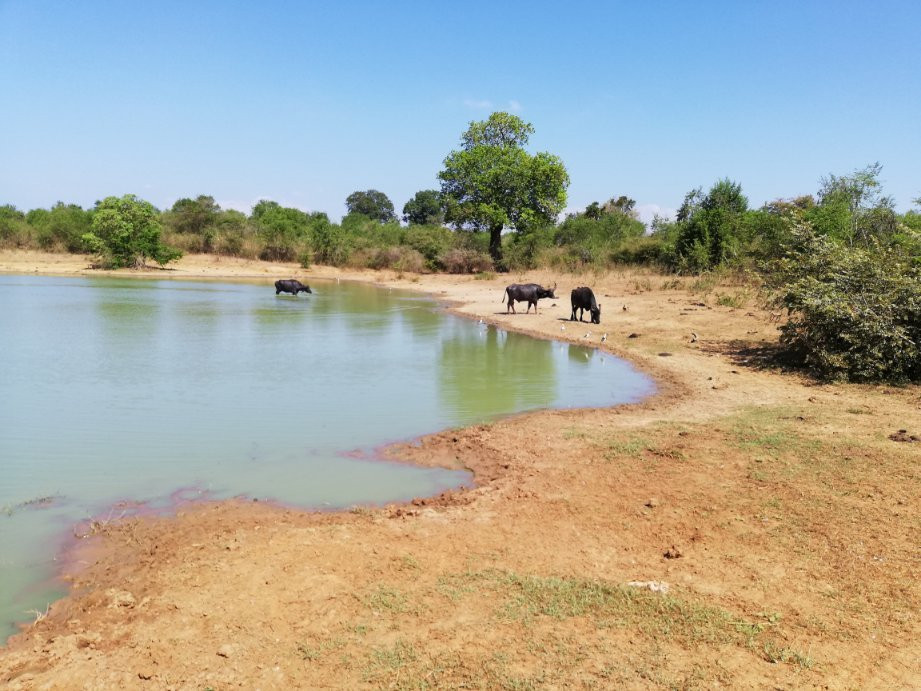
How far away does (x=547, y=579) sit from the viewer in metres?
4.62

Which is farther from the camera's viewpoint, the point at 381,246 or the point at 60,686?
the point at 381,246

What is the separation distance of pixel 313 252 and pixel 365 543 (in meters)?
45.5

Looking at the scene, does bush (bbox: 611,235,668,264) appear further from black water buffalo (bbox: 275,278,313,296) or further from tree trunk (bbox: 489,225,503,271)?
black water buffalo (bbox: 275,278,313,296)

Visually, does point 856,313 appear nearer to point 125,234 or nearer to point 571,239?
point 571,239

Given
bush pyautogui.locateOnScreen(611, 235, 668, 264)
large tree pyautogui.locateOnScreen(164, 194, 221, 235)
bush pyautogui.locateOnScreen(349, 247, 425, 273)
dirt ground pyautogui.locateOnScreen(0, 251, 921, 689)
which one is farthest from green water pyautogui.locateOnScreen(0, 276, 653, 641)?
large tree pyautogui.locateOnScreen(164, 194, 221, 235)

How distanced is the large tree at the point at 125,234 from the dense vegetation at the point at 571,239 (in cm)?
9

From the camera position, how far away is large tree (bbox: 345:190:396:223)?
333 feet

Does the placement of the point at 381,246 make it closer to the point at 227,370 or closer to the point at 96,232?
the point at 96,232

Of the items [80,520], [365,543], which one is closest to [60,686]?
[365,543]

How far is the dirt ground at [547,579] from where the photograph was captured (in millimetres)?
3662

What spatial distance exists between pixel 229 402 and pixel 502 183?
34.0 m

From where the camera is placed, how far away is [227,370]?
43.2 ft

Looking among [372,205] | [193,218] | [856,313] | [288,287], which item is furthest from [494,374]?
[372,205]

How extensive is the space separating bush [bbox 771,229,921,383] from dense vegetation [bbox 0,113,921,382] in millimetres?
31
